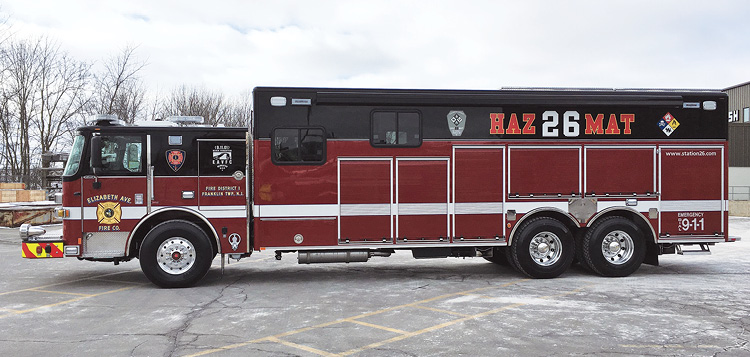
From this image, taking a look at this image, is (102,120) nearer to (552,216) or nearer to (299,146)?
(299,146)

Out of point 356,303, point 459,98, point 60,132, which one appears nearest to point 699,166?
point 459,98

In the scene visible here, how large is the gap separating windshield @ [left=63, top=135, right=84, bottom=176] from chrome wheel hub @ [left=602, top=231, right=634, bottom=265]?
8.89 meters

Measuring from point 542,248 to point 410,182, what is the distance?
2602mm

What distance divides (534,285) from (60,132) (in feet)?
105

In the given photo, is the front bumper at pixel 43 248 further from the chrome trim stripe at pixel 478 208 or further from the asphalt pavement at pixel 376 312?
the chrome trim stripe at pixel 478 208

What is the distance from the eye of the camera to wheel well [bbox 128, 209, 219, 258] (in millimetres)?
9086

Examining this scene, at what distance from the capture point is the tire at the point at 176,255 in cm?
886

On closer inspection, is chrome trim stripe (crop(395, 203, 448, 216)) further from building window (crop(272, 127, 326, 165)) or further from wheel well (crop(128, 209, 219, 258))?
wheel well (crop(128, 209, 219, 258))

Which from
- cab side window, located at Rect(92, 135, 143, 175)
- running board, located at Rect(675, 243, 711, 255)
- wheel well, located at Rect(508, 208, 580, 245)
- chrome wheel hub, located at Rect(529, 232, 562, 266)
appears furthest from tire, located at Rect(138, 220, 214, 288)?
running board, located at Rect(675, 243, 711, 255)

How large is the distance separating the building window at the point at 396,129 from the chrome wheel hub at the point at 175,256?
3436 mm

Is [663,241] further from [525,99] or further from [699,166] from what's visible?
[525,99]

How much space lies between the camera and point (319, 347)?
573 cm

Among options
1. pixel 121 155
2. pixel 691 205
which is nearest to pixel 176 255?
pixel 121 155

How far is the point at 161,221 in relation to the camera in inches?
364
